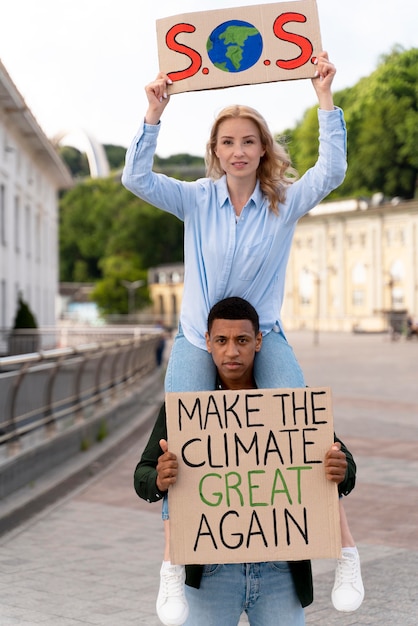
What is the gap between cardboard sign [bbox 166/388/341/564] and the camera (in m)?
3.33

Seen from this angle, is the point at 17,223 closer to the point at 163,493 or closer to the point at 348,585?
the point at 163,493

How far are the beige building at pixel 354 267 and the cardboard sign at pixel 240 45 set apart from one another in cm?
7592

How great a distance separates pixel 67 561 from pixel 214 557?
400cm

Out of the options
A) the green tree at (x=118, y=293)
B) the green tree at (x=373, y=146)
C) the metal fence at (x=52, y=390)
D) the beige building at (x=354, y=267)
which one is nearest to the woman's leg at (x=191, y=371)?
the metal fence at (x=52, y=390)

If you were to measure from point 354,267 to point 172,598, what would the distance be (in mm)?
88506

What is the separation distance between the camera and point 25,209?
139ft

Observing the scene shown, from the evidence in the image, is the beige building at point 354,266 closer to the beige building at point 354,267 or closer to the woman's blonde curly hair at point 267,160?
the beige building at point 354,267

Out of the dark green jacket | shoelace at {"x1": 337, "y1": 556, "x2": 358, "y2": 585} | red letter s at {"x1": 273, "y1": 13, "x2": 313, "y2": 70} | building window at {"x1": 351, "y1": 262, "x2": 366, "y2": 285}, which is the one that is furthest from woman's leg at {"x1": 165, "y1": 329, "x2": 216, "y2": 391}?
building window at {"x1": 351, "y1": 262, "x2": 366, "y2": 285}

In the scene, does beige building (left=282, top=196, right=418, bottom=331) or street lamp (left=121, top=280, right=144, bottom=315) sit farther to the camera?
street lamp (left=121, top=280, right=144, bottom=315)

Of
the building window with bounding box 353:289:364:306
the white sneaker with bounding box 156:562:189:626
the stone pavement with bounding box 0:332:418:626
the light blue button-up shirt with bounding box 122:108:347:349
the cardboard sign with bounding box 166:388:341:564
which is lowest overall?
the stone pavement with bounding box 0:332:418:626

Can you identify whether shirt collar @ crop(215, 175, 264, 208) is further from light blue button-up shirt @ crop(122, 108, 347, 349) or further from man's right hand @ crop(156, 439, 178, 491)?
man's right hand @ crop(156, 439, 178, 491)

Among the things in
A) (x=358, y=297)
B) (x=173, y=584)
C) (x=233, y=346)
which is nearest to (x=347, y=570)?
(x=173, y=584)

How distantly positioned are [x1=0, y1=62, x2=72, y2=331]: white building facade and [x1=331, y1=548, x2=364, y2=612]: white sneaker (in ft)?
92.5

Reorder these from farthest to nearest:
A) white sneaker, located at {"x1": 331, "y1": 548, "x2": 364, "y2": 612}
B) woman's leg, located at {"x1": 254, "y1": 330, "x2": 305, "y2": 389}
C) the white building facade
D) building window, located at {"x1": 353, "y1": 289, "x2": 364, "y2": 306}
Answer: building window, located at {"x1": 353, "y1": 289, "x2": 364, "y2": 306} < the white building facade < woman's leg, located at {"x1": 254, "y1": 330, "x2": 305, "y2": 389} < white sneaker, located at {"x1": 331, "y1": 548, "x2": 364, "y2": 612}
